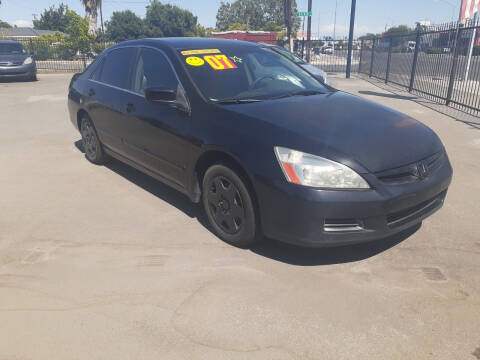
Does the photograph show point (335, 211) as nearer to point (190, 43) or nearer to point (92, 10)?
point (190, 43)

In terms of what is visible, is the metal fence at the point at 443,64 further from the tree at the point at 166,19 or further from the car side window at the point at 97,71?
the tree at the point at 166,19

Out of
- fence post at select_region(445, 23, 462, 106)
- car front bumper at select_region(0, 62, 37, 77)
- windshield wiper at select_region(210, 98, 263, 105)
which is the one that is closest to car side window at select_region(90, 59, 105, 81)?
windshield wiper at select_region(210, 98, 263, 105)

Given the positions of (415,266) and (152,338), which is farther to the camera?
(415,266)

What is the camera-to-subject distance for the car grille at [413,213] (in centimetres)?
287

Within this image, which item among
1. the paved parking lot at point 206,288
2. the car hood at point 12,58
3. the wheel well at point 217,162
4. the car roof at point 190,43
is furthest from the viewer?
the car hood at point 12,58

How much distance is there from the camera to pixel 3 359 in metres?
2.19

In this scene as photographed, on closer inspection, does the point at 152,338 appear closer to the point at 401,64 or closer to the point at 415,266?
the point at 415,266

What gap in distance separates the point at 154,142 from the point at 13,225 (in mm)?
1524

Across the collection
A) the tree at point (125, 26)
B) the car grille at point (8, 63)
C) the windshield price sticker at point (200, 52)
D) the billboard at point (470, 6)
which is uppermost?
the tree at point (125, 26)

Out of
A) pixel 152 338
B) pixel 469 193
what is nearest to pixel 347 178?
pixel 152 338

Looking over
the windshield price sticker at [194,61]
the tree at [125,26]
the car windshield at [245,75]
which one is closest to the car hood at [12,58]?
the car windshield at [245,75]

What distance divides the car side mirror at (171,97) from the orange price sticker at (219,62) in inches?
17.3

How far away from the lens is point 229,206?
3.25 m

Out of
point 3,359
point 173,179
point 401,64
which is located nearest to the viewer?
point 3,359
